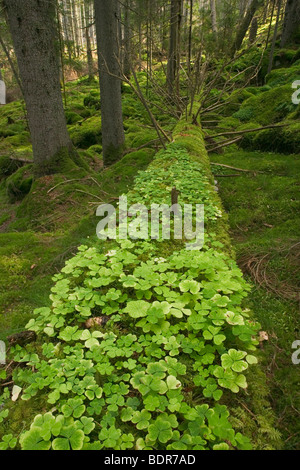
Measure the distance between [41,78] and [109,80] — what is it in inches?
92.5

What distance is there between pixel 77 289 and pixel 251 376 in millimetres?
1345

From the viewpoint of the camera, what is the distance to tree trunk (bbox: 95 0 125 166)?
6.83 meters

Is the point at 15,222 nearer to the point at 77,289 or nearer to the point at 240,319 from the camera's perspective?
the point at 77,289

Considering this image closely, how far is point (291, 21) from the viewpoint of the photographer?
14672 millimetres

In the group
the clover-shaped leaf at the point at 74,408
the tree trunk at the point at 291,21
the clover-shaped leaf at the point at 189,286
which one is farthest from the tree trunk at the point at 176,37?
the tree trunk at the point at 291,21

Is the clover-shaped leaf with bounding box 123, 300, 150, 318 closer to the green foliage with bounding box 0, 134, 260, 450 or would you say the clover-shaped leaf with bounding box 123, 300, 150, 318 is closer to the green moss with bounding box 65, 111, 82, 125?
the green foliage with bounding box 0, 134, 260, 450

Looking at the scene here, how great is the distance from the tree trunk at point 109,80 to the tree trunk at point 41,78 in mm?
1296

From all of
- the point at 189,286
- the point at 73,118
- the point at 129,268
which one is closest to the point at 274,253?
the point at 189,286

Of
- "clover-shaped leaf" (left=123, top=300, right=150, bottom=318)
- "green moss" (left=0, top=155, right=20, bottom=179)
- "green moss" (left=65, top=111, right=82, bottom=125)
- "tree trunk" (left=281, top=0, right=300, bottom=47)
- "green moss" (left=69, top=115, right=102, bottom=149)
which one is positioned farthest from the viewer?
"green moss" (left=65, top=111, right=82, bottom=125)

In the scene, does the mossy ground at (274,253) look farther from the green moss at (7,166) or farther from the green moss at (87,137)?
the green moss at (7,166)

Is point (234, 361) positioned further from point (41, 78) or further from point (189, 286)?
point (41, 78)

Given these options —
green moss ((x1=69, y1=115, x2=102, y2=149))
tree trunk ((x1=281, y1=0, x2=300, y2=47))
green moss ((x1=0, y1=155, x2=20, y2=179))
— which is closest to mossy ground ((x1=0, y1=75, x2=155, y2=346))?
green moss ((x1=0, y1=155, x2=20, y2=179))

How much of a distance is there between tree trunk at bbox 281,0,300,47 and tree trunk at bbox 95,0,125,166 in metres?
11.8

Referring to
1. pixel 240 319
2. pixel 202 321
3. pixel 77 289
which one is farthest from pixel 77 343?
pixel 240 319
